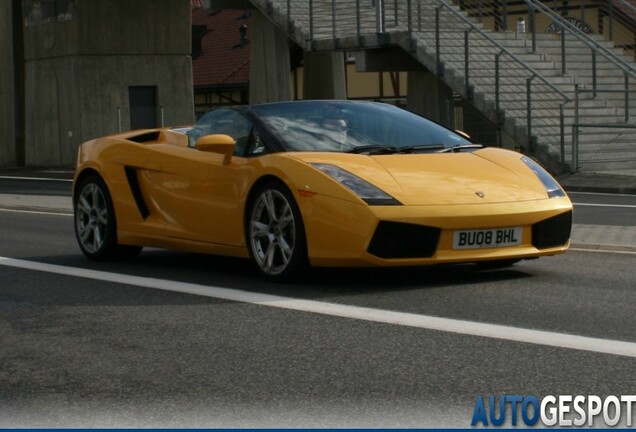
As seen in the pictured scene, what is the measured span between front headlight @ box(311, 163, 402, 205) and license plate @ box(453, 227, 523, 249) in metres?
0.44

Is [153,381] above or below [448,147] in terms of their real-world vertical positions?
below

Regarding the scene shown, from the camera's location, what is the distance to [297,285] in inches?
377

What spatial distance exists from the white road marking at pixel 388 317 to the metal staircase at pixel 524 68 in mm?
16497

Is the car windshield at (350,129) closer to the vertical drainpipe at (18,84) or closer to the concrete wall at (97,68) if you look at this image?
the concrete wall at (97,68)

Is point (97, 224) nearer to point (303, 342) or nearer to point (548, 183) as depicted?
point (548, 183)

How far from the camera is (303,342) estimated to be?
24.0 ft

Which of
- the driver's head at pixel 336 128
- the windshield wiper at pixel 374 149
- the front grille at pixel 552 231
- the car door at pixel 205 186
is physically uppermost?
the driver's head at pixel 336 128

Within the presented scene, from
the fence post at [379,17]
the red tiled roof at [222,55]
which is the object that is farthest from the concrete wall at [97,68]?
the red tiled roof at [222,55]

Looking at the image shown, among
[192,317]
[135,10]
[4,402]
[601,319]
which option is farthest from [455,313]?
[135,10]

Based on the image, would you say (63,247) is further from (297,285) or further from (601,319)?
(601,319)

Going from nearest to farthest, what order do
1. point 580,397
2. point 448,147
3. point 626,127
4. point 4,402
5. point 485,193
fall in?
1. point 580,397
2. point 4,402
3. point 485,193
4. point 448,147
5. point 626,127

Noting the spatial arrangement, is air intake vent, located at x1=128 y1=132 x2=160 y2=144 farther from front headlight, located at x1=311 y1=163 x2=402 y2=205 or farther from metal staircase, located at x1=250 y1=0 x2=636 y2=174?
metal staircase, located at x1=250 y1=0 x2=636 y2=174

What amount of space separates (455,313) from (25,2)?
39.6 metres

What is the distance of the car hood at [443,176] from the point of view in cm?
927
